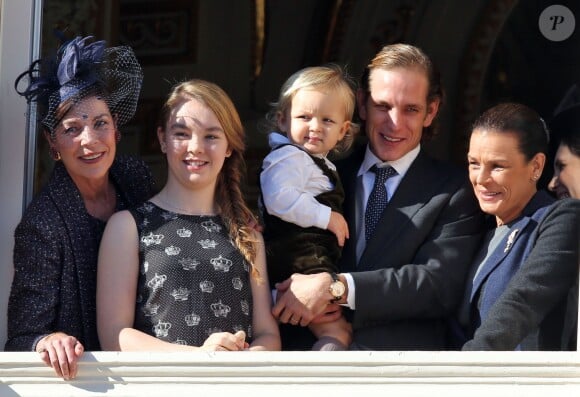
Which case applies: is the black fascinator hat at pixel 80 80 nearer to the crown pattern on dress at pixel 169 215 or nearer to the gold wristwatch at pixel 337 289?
the crown pattern on dress at pixel 169 215

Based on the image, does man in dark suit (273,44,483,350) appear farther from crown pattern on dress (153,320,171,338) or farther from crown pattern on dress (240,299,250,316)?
crown pattern on dress (153,320,171,338)

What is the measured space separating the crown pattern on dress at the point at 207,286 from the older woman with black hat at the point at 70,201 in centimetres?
27

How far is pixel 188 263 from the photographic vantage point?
380cm

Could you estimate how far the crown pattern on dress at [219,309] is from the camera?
12.5ft

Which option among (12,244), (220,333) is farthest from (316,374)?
(12,244)

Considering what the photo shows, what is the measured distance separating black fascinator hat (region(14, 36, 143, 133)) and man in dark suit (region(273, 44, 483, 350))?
585mm

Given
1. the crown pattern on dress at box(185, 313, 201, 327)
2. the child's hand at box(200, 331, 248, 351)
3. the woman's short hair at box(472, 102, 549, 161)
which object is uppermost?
the woman's short hair at box(472, 102, 549, 161)

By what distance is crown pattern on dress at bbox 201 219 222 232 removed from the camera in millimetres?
3889

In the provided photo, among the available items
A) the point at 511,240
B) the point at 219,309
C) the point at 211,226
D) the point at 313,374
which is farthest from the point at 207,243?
the point at 511,240

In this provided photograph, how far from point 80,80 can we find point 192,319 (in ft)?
2.09

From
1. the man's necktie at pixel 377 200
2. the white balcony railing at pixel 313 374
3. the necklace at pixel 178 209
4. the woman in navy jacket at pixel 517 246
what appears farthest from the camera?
the man's necktie at pixel 377 200

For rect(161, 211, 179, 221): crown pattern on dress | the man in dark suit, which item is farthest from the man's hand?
rect(161, 211, 179, 221): crown pattern on dress

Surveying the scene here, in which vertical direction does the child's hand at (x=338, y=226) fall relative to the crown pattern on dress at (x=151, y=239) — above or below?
above

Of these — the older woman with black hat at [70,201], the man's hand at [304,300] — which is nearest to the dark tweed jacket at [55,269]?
the older woman with black hat at [70,201]
